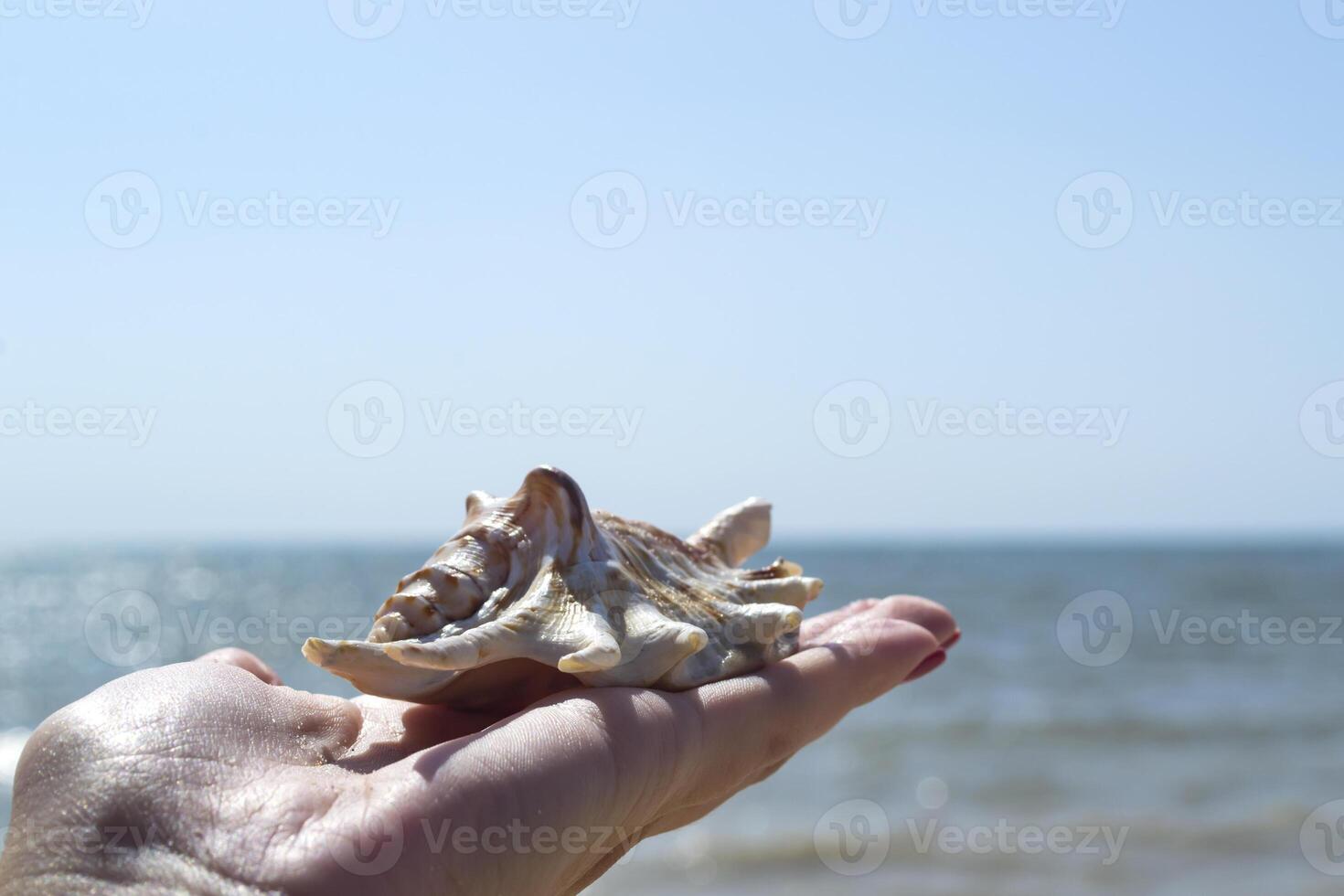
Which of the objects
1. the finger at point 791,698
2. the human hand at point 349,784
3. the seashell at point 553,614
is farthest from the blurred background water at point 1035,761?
the human hand at point 349,784

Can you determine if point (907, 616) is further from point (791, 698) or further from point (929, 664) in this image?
point (791, 698)

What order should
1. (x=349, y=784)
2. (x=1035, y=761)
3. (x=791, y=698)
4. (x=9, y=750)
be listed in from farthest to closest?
(x=9, y=750) → (x=1035, y=761) → (x=791, y=698) → (x=349, y=784)

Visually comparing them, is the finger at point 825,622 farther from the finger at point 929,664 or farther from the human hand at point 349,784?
the human hand at point 349,784

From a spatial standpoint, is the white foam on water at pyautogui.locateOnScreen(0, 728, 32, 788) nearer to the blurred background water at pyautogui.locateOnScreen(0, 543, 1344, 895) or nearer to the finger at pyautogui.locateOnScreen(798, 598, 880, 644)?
the blurred background water at pyautogui.locateOnScreen(0, 543, 1344, 895)

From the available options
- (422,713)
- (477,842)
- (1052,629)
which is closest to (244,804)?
(477,842)

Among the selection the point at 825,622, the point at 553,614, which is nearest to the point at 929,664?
the point at 825,622

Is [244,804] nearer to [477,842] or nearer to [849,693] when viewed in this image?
[477,842]

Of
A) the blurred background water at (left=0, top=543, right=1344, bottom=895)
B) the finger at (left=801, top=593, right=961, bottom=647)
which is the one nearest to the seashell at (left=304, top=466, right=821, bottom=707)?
the finger at (left=801, top=593, right=961, bottom=647)
